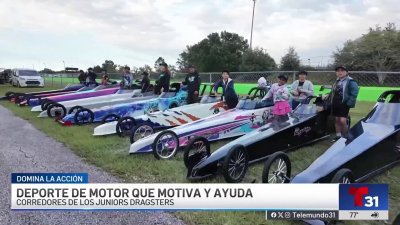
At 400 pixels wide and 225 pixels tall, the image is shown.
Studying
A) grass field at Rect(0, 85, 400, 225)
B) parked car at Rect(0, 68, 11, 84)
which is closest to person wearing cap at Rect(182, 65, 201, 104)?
grass field at Rect(0, 85, 400, 225)

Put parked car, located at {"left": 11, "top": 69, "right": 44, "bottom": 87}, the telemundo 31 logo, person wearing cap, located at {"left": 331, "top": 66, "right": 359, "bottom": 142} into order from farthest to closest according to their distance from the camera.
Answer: parked car, located at {"left": 11, "top": 69, "right": 44, "bottom": 87}, person wearing cap, located at {"left": 331, "top": 66, "right": 359, "bottom": 142}, the telemundo 31 logo

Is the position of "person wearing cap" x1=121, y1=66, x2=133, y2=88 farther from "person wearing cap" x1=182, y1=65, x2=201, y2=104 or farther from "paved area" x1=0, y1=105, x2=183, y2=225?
"paved area" x1=0, y1=105, x2=183, y2=225

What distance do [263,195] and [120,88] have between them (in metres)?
11.8

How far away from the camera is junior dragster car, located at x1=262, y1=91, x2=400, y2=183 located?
15.5 ft

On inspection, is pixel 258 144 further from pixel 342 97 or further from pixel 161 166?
pixel 342 97

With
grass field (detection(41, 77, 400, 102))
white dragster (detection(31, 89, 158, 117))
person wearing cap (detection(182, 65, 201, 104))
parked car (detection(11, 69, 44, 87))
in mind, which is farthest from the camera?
parked car (detection(11, 69, 44, 87))

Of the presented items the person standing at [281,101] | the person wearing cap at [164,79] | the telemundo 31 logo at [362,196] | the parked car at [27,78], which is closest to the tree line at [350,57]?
the parked car at [27,78]

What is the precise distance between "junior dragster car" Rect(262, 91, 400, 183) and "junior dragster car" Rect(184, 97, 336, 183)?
67cm

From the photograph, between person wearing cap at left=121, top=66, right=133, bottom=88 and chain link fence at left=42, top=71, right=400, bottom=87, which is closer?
chain link fence at left=42, top=71, right=400, bottom=87

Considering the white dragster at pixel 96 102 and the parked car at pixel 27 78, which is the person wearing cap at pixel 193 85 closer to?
the white dragster at pixel 96 102

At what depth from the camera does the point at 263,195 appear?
3.55 m

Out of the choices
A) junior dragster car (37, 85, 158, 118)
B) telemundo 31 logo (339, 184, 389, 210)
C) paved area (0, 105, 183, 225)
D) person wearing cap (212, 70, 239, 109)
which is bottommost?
paved area (0, 105, 183, 225)

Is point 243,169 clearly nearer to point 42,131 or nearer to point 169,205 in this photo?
point 169,205

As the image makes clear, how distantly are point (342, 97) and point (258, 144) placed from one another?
2.34m
